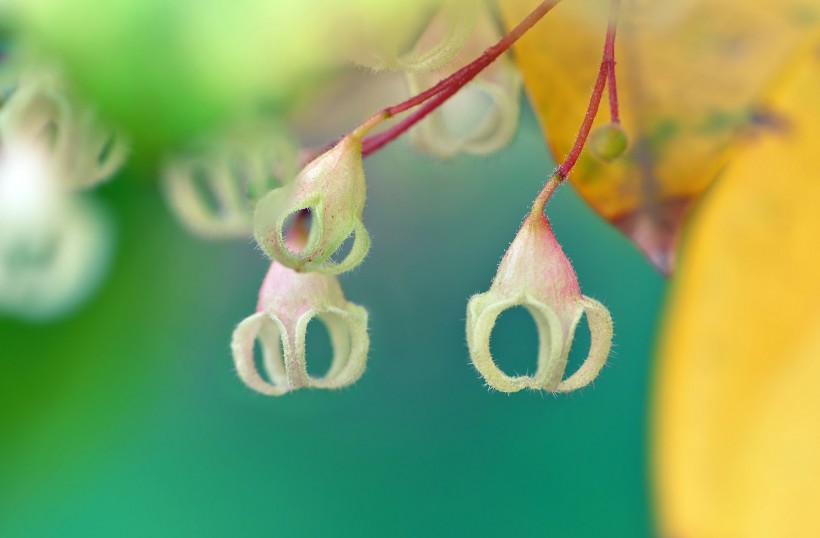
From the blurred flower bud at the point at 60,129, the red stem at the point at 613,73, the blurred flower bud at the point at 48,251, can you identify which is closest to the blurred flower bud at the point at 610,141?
the red stem at the point at 613,73

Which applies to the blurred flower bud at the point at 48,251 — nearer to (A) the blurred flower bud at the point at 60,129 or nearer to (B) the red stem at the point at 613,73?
(A) the blurred flower bud at the point at 60,129

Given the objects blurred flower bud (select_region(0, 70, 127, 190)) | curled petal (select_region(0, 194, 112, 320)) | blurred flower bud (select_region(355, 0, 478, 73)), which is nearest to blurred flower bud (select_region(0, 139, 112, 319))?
curled petal (select_region(0, 194, 112, 320))

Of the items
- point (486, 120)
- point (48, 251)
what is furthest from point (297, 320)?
point (48, 251)

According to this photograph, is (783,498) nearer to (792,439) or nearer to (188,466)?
(792,439)

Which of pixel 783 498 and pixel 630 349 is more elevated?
pixel 630 349

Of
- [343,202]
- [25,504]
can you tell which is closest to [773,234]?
[343,202]
